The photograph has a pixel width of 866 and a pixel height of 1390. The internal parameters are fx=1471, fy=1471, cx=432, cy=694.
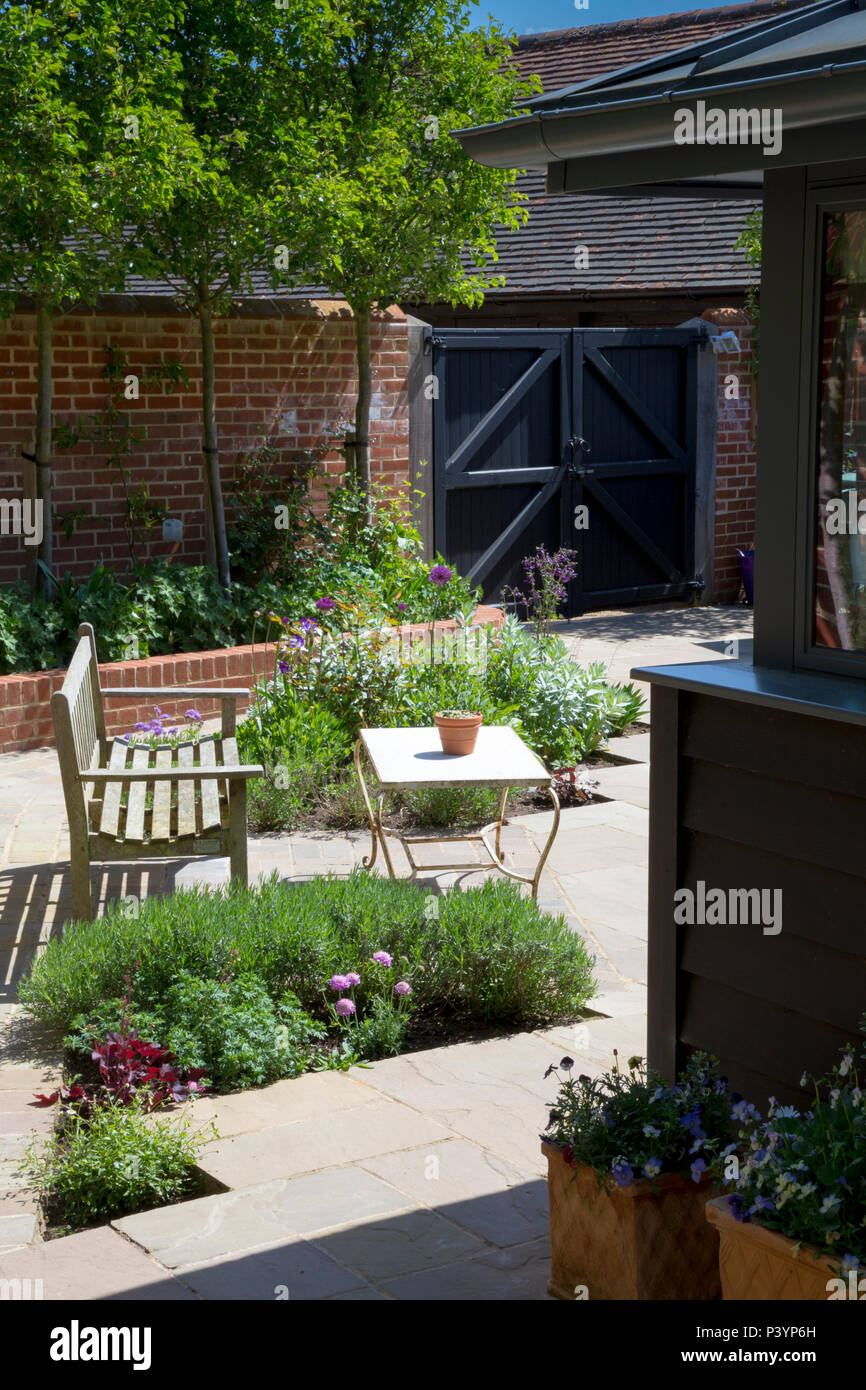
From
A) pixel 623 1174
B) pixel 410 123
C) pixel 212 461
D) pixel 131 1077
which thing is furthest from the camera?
pixel 410 123

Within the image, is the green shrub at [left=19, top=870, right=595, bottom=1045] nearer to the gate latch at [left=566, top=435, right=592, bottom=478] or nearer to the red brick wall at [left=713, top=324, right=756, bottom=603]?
the gate latch at [left=566, top=435, right=592, bottom=478]

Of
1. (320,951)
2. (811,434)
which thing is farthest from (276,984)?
(811,434)

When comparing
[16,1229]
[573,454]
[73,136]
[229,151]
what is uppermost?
[229,151]

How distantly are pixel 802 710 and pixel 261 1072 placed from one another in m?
1.99

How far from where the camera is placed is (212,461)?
9445 mm

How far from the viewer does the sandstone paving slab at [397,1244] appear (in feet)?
10.2

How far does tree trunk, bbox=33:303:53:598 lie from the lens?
28.0 feet

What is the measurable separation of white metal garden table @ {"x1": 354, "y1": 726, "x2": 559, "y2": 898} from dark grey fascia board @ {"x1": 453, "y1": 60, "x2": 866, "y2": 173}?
7.98 feet

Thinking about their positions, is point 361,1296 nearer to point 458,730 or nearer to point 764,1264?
point 764,1264

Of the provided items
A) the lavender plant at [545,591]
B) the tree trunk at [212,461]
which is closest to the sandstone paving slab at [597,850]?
the lavender plant at [545,591]

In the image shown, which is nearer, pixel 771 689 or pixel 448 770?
pixel 771 689

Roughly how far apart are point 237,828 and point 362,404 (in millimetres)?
5714

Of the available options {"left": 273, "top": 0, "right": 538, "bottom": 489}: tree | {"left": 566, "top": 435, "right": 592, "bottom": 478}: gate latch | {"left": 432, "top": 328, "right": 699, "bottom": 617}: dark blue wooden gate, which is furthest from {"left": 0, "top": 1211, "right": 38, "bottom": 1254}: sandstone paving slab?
{"left": 566, "top": 435, "right": 592, "bottom": 478}: gate latch
